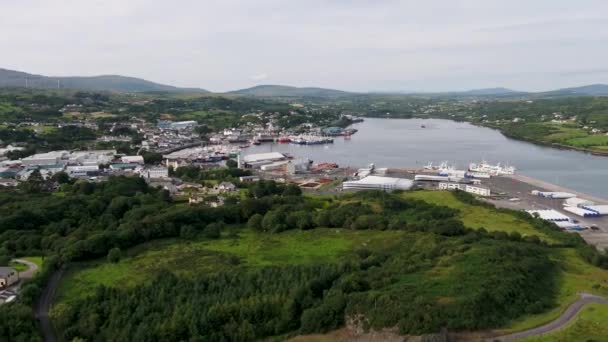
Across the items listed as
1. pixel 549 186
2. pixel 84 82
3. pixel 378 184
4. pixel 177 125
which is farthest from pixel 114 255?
pixel 84 82

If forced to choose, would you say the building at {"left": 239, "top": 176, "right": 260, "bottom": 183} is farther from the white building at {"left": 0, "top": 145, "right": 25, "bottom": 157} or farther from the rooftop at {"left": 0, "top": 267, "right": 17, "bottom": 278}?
the white building at {"left": 0, "top": 145, "right": 25, "bottom": 157}

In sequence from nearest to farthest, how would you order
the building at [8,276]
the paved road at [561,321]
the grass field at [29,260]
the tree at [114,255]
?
the paved road at [561,321] < the building at [8,276] < the grass field at [29,260] < the tree at [114,255]

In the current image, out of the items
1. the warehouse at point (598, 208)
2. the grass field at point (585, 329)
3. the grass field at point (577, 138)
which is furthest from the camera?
the grass field at point (577, 138)

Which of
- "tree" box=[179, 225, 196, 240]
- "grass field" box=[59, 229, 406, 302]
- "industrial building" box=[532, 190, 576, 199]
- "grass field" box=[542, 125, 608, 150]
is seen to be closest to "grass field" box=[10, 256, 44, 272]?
"grass field" box=[59, 229, 406, 302]

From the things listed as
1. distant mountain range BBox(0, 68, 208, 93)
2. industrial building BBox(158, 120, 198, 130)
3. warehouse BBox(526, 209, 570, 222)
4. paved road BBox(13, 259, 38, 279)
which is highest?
distant mountain range BBox(0, 68, 208, 93)

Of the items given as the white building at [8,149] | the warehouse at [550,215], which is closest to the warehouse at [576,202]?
the warehouse at [550,215]

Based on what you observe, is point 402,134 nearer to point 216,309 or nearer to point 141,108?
point 141,108

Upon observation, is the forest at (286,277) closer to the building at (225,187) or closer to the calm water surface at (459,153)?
the building at (225,187)
